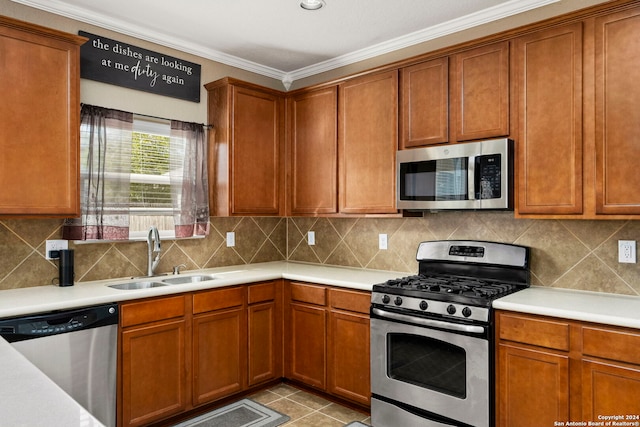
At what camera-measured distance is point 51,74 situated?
2574mm

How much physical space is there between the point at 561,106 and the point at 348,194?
1562mm

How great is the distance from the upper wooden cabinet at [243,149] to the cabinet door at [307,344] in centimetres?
93

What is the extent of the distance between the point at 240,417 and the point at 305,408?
1.49ft

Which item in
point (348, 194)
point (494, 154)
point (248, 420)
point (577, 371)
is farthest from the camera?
point (348, 194)

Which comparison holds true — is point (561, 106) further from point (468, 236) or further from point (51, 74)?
point (51, 74)

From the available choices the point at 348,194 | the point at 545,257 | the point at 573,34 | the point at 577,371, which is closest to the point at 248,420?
the point at 348,194

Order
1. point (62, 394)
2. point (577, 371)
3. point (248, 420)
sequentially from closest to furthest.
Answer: point (62, 394) < point (577, 371) < point (248, 420)

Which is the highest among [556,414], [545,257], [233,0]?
[233,0]

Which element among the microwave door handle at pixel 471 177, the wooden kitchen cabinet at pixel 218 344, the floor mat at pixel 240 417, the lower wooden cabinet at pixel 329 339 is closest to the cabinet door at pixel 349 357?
the lower wooden cabinet at pixel 329 339

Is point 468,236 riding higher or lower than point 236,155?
lower

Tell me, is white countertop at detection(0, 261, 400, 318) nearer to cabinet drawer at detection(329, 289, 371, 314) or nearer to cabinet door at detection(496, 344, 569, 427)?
cabinet drawer at detection(329, 289, 371, 314)

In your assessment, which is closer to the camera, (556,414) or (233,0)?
(556,414)

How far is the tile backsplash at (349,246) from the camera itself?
2.66 metres

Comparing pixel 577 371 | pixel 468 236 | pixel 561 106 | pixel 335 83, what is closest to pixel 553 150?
Result: pixel 561 106
